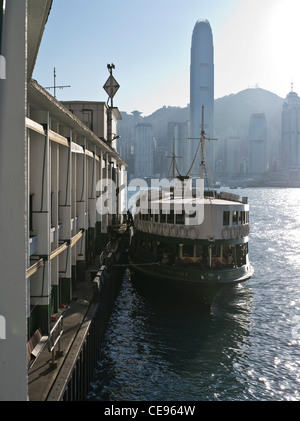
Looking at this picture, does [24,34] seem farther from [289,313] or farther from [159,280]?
[289,313]

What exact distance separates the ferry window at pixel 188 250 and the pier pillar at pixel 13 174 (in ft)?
67.2

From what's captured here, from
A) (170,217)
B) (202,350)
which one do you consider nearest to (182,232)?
(170,217)

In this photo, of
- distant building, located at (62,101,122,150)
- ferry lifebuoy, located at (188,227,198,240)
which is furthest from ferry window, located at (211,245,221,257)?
distant building, located at (62,101,122,150)

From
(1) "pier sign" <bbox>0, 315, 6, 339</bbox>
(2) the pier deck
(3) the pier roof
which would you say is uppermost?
(3) the pier roof

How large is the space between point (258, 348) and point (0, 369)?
677 inches

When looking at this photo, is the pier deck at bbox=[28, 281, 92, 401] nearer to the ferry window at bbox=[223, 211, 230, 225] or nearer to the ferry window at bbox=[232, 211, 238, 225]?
the ferry window at bbox=[223, 211, 230, 225]

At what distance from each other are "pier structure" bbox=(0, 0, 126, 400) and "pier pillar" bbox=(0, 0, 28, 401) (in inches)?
0.7

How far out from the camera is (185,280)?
26.0 meters

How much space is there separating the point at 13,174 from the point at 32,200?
27.9ft

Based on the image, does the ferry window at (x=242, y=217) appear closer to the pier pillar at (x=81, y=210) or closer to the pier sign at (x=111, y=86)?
the pier pillar at (x=81, y=210)

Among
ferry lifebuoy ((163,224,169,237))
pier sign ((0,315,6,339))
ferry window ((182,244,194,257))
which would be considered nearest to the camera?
pier sign ((0,315,6,339))

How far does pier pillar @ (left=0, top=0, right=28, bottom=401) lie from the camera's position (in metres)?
7.42

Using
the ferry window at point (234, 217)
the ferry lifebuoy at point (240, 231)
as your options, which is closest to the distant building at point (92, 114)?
the ferry window at point (234, 217)

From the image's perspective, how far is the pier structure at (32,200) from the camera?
24.6 feet
